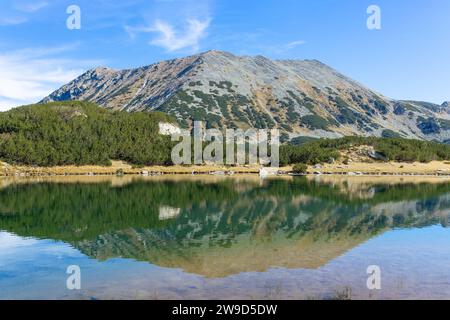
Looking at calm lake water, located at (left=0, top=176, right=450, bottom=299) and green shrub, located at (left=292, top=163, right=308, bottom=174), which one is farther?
green shrub, located at (left=292, top=163, right=308, bottom=174)

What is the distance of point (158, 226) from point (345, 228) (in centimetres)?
2264

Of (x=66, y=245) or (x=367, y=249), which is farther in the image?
(x=66, y=245)

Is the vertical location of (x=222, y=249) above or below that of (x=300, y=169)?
below

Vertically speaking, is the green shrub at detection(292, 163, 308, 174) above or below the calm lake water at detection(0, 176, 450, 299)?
above

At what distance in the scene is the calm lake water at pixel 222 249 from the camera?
86.8 feet

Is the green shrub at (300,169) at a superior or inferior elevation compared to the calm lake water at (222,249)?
superior

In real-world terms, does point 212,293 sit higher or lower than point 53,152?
lower

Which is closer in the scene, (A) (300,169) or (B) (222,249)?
(B) (222,249)

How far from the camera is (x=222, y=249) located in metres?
39.5

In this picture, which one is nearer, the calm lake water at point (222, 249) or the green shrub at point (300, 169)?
the calm lake water at point (222, 249)

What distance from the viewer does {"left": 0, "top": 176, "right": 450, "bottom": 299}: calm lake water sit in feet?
86.8

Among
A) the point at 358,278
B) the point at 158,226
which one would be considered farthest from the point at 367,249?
the point at 158,226
